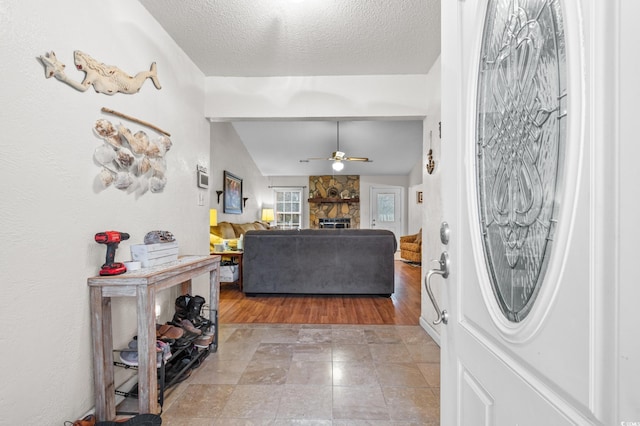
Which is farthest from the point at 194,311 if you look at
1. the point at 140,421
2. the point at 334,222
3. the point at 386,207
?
the point at 386,207

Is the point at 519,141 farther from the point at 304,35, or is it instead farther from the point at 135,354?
the point at 304,35

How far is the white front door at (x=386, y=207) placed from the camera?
8344mm

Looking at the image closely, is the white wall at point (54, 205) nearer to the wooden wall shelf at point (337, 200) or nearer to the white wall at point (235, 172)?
the white wall at point (235, 172)

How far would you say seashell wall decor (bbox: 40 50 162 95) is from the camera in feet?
4.30

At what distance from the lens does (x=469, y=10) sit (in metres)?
0.73

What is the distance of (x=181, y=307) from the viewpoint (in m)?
2.20

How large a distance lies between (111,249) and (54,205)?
1.07ft

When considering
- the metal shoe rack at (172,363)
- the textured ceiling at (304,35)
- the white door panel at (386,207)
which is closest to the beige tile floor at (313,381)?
the metal shoe rack at (172,363)

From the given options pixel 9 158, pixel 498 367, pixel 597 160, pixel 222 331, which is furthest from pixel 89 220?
pixel 597 160

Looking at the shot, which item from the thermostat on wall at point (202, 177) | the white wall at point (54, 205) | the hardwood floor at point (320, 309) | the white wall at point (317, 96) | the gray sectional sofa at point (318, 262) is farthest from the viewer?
the gray sectional sofa at point (318, 262)

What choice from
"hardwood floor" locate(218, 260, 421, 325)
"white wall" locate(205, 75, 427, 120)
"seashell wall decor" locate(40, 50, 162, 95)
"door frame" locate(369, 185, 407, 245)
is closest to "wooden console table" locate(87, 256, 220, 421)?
"seashell wall decor" locate(40, 50, 162, 95)

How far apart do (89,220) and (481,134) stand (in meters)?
1.77

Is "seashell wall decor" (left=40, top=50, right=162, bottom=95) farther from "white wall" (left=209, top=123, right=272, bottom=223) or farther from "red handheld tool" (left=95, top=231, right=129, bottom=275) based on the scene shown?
"white wall" (left=209, top=123, right=272, bottom=223)

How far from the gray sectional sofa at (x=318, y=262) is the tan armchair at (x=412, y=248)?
9.71 ft
